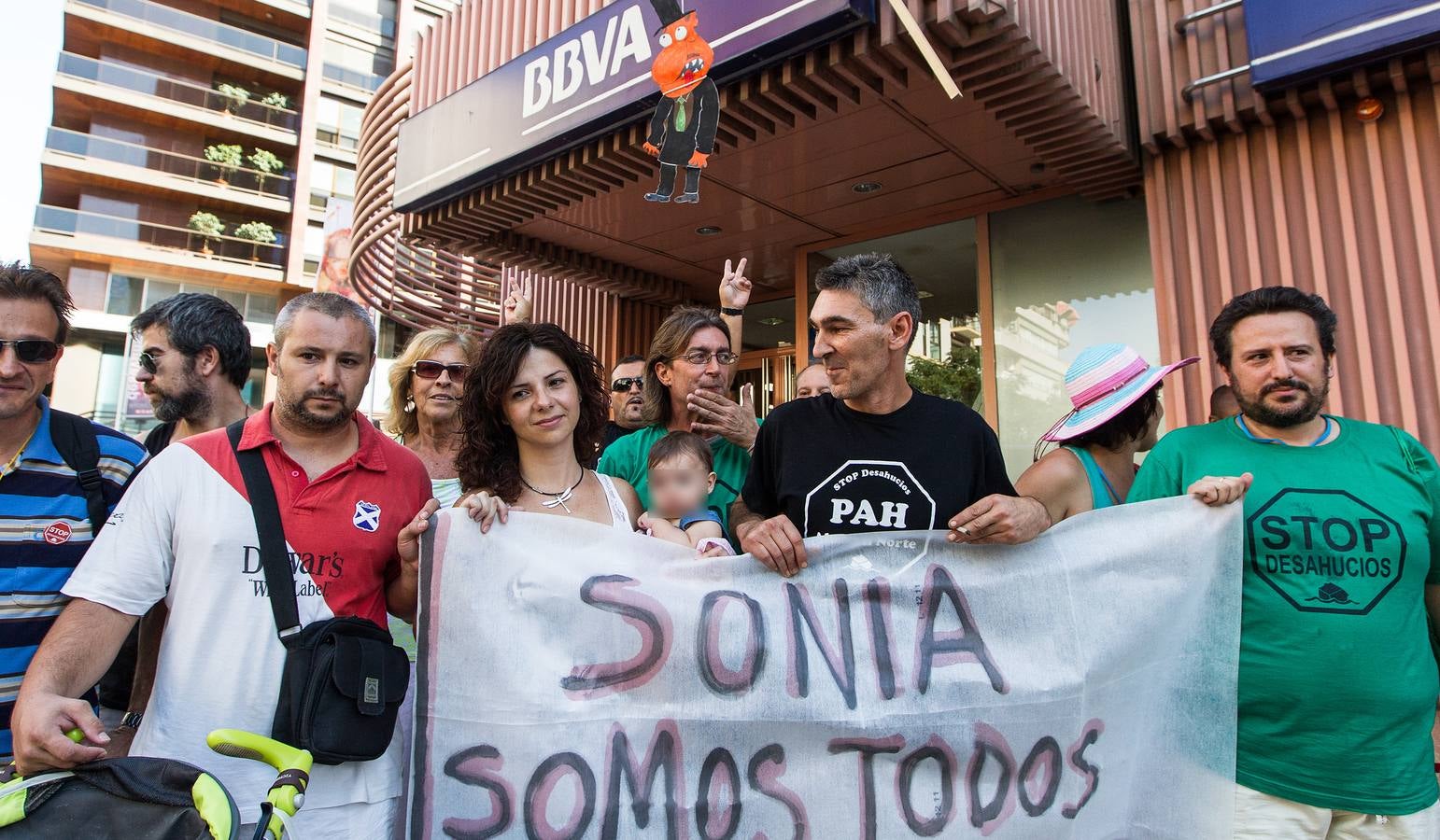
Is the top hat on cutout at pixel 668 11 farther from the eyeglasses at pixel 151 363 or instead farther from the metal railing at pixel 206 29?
the metal railing at pixel 206 29

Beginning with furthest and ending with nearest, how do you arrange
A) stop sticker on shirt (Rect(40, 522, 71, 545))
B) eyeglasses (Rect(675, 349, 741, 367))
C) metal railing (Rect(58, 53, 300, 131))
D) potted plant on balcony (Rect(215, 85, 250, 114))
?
potted plant on balcony (Rect(215, 85, 250, 114))
metal railing (Rect(58, 53, 300, 131))
eyeglasses (Rect(675, 349, 741, 367))
stop sticker on shirt (Rect(40, 522, 71, 545))

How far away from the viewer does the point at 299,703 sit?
6.26 ft

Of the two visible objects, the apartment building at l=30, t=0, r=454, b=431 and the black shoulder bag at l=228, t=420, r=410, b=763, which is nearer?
the black shoulder bag at l=228, t=420, r=410, b=763

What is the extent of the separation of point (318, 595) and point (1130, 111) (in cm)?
542

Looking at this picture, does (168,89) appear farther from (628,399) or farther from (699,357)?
(699,357)

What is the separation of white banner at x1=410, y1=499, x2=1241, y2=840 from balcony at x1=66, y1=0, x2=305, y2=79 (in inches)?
1359

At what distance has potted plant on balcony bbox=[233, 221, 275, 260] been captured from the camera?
2975 cm

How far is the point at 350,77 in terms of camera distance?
3284 cm

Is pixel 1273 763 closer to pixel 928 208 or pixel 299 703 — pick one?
pixel 299 703

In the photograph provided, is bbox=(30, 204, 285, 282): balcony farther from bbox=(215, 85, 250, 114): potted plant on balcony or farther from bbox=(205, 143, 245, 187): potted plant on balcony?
bbox=(215, 85, 250, 114): potted plant on balcony

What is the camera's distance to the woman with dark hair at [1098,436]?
2500 mm

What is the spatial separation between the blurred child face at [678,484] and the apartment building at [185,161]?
27.5 metres

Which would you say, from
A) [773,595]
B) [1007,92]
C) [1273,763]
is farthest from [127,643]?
[1007,92]

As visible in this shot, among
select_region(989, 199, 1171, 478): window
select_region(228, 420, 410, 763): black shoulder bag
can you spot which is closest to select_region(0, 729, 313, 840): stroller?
select_region(228, 420, 410, 763): black shoulder bag
